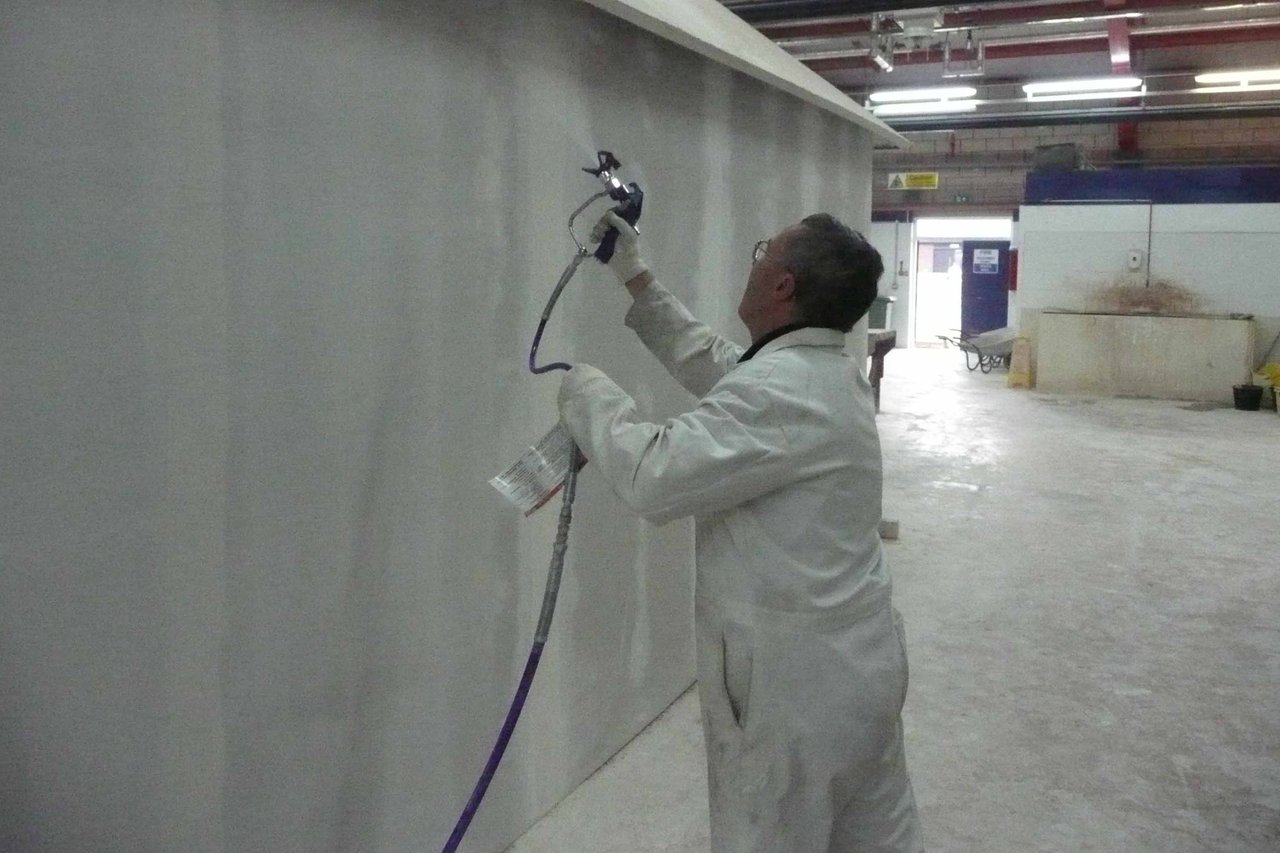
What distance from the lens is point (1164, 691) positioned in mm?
2756

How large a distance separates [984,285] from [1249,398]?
4866 mm

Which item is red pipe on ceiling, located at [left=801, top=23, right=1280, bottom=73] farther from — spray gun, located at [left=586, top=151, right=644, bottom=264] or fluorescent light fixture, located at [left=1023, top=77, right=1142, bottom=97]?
spray gun, located at [left=586, top=151, right=644, bottom=264]

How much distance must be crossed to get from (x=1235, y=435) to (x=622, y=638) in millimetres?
5977

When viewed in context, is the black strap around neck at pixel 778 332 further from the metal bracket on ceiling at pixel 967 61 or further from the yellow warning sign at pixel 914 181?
the yellow warning sign at pixel 914 181

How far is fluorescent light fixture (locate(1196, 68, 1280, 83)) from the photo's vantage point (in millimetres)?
7285

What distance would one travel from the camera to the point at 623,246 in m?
1.61

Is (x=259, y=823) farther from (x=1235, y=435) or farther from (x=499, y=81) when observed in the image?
(x=1235, y=435)

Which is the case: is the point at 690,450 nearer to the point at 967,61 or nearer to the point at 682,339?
the point at 682,339

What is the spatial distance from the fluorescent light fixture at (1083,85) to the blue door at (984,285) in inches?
182

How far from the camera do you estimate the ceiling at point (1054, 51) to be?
7.00 m

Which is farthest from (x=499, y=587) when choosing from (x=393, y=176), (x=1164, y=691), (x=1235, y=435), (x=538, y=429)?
(x=1235, y=435)

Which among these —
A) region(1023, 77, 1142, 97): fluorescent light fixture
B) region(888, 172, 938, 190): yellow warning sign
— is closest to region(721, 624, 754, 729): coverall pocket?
region(1023, 77, 1142, 97): fluorescent light fixture

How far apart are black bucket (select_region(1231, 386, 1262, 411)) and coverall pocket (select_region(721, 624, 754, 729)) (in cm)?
795

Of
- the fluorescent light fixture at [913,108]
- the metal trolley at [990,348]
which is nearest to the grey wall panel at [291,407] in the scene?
the fluorescent light fixture at [913,108]
